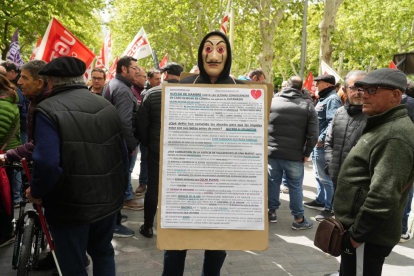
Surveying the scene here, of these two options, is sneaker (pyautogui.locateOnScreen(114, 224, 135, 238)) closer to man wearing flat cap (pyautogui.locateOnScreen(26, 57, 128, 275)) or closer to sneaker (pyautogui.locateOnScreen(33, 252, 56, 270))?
sneaker (pyautogui.locateOnScreen(33, 252, 56, 270))

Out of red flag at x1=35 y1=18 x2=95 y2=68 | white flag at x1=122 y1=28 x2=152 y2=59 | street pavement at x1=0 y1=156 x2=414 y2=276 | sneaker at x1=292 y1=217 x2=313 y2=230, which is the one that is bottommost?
street pavement at x1=0 y1=156 x2=414 y2=276

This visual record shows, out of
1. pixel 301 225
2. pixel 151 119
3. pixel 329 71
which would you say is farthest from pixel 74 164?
pixel 329 71

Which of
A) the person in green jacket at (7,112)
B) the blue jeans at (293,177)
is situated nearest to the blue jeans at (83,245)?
the person in green jacket at (7,112)

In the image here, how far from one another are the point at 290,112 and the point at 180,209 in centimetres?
312

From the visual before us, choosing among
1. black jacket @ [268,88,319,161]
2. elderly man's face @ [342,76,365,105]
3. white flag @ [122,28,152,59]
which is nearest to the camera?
elderly man's face @ [342,76,365,105]

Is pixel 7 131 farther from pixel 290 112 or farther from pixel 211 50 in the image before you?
pixel 290 112

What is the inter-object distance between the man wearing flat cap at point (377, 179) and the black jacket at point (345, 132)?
5.18 feet

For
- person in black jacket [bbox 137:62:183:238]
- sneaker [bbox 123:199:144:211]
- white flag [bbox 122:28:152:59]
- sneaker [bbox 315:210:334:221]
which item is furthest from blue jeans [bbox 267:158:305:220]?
white flag [bbox 122:28:152:59]

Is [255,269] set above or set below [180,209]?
below

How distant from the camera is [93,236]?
2.63 metres

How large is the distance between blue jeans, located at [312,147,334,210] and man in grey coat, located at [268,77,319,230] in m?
0.83

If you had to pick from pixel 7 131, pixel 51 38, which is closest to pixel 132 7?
pixel 51 38

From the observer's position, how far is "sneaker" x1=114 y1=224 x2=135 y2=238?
4539mm

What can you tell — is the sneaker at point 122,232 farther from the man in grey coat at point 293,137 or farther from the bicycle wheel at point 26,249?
the man in grey coat at point 293,137
